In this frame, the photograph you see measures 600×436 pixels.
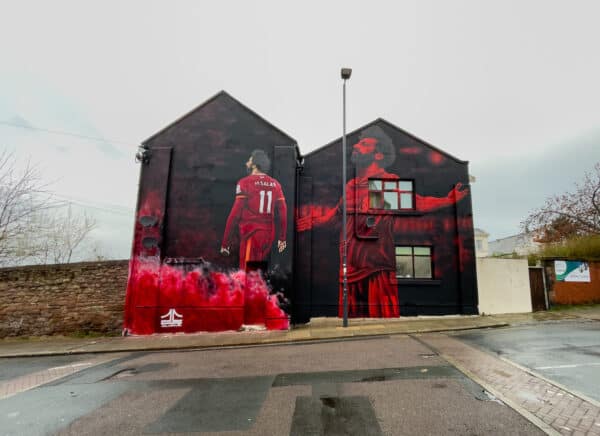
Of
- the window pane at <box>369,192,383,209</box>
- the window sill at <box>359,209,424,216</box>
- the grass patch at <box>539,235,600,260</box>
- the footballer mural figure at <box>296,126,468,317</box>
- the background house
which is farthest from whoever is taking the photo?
the background house

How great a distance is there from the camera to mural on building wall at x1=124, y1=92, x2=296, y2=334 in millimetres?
13125

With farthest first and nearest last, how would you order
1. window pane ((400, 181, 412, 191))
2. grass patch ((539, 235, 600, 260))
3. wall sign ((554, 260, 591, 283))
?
grass patch ((539, 235, 600, 260)), wall sign ((554, 260, 591, 283)), window pane ((400, 181, 412, 191))

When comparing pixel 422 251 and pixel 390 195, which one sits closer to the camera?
pixel 422 251

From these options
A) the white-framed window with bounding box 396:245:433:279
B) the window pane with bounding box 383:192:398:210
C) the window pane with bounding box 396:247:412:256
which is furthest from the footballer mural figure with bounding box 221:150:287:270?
the white-framed window with bounding box 396:245:433:279

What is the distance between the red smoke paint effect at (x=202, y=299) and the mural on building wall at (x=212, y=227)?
42 millimetres

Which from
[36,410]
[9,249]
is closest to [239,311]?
[36,410]

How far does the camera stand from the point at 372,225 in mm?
14836

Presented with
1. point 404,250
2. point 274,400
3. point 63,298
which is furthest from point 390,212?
point 63,298

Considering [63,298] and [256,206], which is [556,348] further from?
[63,298]

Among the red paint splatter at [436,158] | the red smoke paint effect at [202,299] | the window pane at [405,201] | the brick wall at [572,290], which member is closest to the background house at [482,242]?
the brick wall at [572,290]

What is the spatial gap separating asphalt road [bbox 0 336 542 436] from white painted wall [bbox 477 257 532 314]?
9.10 metres

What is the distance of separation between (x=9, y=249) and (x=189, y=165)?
1051 centimetres

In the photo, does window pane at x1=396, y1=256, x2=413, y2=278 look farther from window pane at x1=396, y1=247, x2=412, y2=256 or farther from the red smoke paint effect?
the red smoke paint effect
